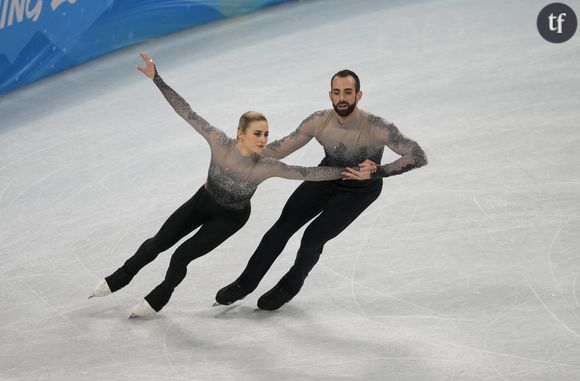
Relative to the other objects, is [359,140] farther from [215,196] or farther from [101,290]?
[101,290]

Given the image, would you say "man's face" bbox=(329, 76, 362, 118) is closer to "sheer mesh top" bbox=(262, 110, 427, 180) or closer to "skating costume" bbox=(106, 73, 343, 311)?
"sheer mesh top" bbox=(262, 110, 427, 180)

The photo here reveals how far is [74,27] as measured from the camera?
462 inches

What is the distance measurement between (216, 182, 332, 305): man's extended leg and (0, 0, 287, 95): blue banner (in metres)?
5.49

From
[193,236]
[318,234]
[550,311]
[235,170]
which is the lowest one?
[550,311]

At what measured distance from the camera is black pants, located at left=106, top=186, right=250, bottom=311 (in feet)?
20.8

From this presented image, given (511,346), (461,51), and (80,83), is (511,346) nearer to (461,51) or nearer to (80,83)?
(461,51)

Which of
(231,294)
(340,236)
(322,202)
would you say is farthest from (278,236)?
(340,236)

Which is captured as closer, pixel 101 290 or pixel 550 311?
pixel 550 311

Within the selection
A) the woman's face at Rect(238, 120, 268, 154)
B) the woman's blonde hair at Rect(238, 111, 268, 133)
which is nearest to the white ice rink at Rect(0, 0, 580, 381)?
the woman's face at Rect(238, 120, 268, 154)

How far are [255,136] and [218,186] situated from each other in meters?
0.41

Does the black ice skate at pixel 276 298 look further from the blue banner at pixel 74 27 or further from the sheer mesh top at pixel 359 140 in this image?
the blue banner at pixel 74 27

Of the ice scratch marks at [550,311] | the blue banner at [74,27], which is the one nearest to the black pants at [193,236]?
the ice scratch marks at [550,311]

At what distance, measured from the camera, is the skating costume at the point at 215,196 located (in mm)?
6262

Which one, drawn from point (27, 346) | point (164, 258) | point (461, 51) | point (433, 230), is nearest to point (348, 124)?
point (433, 230)
